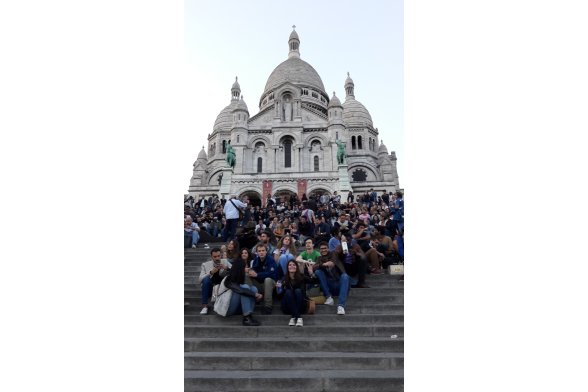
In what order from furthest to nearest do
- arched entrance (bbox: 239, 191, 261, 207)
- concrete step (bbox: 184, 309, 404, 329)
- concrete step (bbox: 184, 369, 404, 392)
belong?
arched entrance (bbox: 239, 191, 261, 207)
concrete step (bbox: 184, 309, 404, 329)
concrete step (bbox: 184, 369, 404, 392)

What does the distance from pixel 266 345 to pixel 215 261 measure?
5.46 feet

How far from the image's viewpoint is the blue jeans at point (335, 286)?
634cm

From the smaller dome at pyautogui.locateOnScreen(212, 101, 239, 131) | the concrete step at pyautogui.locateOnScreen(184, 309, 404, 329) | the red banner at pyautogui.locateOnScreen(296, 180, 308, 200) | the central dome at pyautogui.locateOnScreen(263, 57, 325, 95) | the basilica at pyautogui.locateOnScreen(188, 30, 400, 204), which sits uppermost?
the central dome at pyautogui.locateOnScreen(263, 57, 325, 95)

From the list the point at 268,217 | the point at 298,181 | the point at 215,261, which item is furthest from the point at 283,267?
the point at 298,181

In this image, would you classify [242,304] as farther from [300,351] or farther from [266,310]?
[300,351]

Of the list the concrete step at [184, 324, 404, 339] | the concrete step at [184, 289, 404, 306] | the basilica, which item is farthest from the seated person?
the basilica

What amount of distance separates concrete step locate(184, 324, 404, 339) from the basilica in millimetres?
23949

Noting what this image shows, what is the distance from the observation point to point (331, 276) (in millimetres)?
6707

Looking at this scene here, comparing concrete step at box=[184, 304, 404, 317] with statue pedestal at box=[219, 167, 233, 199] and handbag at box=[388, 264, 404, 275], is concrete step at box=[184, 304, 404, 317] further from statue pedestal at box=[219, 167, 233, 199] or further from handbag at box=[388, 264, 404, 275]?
statue pedestal at box=[219, 167, 233, 199]

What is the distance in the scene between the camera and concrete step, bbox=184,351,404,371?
4.92 metres

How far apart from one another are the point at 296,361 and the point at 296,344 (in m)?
0.39

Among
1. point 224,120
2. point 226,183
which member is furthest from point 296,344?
point 224,120

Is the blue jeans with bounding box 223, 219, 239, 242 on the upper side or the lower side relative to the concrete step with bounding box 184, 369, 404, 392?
upper

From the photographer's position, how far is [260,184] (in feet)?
101
